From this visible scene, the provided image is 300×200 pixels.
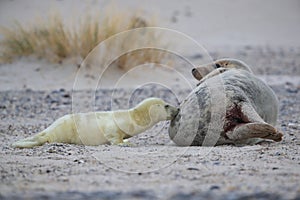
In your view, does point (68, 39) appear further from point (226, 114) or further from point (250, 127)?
point (250, 127)

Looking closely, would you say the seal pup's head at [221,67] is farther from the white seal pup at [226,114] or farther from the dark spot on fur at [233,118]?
the dark spot on fur at [233,118]

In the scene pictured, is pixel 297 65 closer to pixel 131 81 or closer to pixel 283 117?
pixel 131 81

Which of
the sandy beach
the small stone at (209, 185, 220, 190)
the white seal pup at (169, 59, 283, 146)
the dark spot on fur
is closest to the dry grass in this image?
the sandy beach

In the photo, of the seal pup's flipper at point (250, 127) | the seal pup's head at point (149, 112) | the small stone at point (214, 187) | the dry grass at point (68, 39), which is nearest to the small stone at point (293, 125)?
the seal pup's flipper at point (250, 127)

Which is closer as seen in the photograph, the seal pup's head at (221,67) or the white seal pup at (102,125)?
the white seal pup at (102,125)

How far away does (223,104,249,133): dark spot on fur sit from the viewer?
543 cm

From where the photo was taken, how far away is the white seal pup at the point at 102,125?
5.72 metres

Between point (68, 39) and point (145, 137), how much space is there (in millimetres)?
4350

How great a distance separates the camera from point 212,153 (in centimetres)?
502

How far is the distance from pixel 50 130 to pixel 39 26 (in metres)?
5.39

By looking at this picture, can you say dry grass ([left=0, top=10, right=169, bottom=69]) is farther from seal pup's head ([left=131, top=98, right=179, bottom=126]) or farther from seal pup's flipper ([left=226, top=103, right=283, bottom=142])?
seal pup's flipper ([left=226, top=103, right=283, bottom=142])

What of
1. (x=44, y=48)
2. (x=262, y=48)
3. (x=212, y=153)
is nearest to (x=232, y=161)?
(x=212, y=153)

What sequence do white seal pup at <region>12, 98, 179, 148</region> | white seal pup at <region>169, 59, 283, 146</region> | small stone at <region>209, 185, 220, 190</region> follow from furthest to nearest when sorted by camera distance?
white seal pup at <region>12, 98, 179, 148</region> → white seal pup at <region>169, 59, 283, 146</region> → small stone at <region>209, 185, 220, 190</region>

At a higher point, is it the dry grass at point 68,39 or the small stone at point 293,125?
the dry grass at point 68,39
